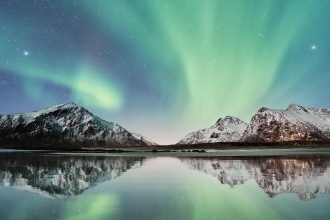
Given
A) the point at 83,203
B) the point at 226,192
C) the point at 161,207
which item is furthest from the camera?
the point at 226,192

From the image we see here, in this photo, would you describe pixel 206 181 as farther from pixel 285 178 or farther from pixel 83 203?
pixel 83 203

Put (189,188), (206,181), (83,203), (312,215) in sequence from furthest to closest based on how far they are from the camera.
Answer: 1. (206,181)
2. (189,188)
3. (83,203)
4. (312,215)

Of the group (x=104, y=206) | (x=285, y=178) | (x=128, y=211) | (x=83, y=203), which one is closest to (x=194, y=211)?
(x=128, y=211)

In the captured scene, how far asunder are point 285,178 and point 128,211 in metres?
17.2

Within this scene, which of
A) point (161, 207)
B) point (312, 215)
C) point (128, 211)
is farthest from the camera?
point (161, 207)

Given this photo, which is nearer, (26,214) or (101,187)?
(26,214)

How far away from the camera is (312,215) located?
15258mm

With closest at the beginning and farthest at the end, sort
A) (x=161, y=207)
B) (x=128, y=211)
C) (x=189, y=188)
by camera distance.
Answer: (x=128, y=211) → (x=161, y=207) → (x=189, y=188)

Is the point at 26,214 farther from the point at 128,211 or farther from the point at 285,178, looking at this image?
the point at 285,178

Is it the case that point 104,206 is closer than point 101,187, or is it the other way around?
point 104,206

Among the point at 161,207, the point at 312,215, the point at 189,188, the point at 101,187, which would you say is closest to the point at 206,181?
the point at 189,188

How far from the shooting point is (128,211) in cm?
1633

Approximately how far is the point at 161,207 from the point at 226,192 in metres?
6.92

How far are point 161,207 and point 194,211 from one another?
69.1 inches
